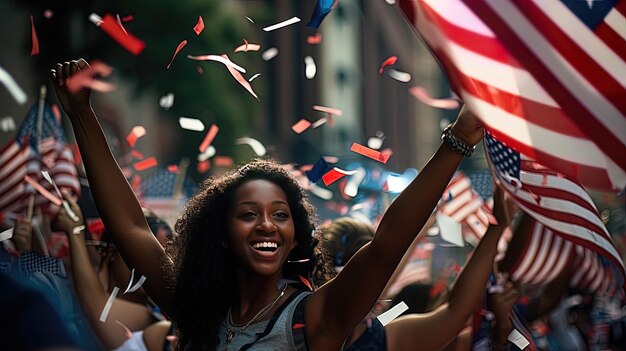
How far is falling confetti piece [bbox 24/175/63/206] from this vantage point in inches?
264

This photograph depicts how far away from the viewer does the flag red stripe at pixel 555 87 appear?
392cm

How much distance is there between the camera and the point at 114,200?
420 centimetres

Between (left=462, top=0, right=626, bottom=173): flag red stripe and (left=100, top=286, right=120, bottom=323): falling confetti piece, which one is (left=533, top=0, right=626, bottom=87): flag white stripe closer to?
(left=462, top=0, right=626, bottom=173): flag red stripe

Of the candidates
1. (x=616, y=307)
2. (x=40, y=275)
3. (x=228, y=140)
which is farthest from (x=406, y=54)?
(x=40, y=275)

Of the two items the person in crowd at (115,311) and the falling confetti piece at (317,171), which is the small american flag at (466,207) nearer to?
the person in crowd at (115,311)

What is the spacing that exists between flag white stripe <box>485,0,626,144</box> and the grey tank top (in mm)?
1027

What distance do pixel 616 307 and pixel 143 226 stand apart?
6.33m

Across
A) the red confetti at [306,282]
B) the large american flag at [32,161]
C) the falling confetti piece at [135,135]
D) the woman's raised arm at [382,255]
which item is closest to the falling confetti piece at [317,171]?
the red confetti at [306,282]

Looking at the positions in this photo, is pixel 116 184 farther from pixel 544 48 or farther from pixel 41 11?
pixel 41 11

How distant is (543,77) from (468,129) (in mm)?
547

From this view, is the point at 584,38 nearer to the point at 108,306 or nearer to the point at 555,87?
the point at 555,87

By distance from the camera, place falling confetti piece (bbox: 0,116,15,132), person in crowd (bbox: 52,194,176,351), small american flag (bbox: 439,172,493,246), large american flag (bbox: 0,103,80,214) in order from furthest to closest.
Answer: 1. falling confetti piece (bbox: 0,116,15,132)
2. large american flag (bbox: 0,103,80,214)
3. small american flag (bbox: 439,172,493,246)
4. person in crowd (bbox: 52,194,176,351)

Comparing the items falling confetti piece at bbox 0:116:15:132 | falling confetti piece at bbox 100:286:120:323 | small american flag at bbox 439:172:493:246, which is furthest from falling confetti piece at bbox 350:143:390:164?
falling confetti piece at bbox 0:116:15:132

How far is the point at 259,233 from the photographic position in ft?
12.8
